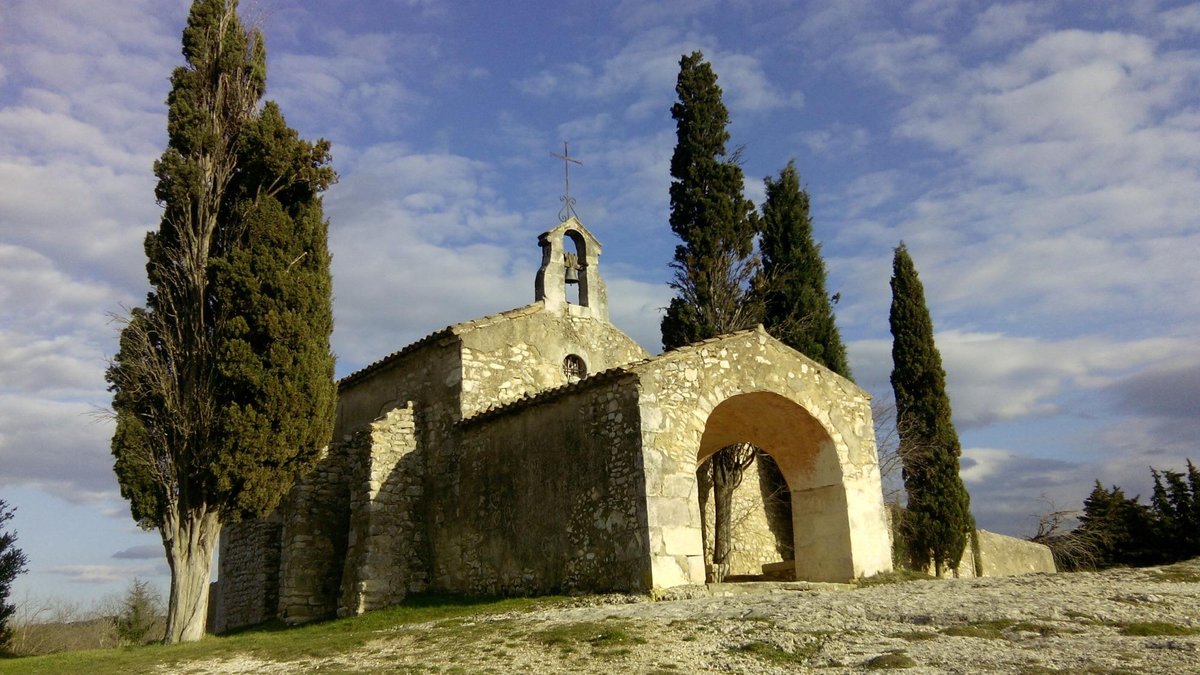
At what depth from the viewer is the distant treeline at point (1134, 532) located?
26766 millimetres

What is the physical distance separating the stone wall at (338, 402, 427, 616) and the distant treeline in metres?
19.5

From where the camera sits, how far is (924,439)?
2370 cm

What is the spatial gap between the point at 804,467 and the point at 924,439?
325 inches

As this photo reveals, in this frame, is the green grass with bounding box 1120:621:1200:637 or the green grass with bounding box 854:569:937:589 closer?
the green grass with bounding box 1120:621:1200:637

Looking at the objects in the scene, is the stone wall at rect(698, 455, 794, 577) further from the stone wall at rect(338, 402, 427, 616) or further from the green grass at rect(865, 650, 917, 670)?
the green grass at rect(865, 650, 917, 670)

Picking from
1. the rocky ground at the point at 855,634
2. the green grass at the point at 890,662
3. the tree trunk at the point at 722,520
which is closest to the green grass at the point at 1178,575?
the rocky ground at the point at 855,634

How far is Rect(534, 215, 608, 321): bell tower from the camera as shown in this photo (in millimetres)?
20188

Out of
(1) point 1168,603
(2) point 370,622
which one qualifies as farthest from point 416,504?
(1) point 1168,603

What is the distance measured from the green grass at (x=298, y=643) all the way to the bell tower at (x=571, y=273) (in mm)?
6704

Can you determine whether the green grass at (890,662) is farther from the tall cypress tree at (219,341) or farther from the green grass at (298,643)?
the tall cypress tree at (219,341)

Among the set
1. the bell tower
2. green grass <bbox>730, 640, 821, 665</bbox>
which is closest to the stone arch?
the bell tower

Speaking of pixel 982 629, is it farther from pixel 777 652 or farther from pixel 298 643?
pixel 298 643

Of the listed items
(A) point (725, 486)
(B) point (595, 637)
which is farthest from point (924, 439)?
(B) point (595, 637)

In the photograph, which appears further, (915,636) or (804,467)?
(804,467)
